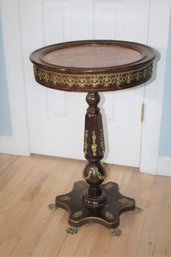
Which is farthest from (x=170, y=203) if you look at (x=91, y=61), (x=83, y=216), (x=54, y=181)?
(x=91, y=61)

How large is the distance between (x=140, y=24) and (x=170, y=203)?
2.93 ft

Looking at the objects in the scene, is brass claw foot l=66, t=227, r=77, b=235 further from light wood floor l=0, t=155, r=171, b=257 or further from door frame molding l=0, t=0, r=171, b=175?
door frame molding l=0, t=0, r=171, b=175

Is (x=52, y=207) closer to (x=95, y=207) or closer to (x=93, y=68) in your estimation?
(x=95, y=207)

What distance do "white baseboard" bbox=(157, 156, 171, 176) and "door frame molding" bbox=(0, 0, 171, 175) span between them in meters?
0.02

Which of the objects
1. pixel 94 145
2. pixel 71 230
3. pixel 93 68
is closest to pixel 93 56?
pixel 93 68

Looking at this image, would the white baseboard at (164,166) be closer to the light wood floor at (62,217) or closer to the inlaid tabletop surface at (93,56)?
the light wood floor at (62,217)

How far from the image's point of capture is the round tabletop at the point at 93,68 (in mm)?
1366

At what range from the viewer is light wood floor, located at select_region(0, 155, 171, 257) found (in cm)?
163

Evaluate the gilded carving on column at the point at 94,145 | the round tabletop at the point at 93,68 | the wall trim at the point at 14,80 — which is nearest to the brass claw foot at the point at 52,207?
the gilded carving on column at the point at 94,145

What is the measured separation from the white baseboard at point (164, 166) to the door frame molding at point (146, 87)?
2 cm

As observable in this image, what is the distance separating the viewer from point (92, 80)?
1.37 metres

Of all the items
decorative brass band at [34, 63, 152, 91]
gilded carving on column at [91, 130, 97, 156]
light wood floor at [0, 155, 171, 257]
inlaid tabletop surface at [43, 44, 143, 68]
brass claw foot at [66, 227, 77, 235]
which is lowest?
light wood floor at [0, 155, 171, 257]

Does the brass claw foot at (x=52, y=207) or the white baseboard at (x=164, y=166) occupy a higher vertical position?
the white baseboard at (x=164, y=166)

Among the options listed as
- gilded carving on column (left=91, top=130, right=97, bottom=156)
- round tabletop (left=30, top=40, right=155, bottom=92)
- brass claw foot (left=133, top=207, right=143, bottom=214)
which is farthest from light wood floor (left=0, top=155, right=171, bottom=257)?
round tabletop (left=30, top=40, right=155, bottom=92)
